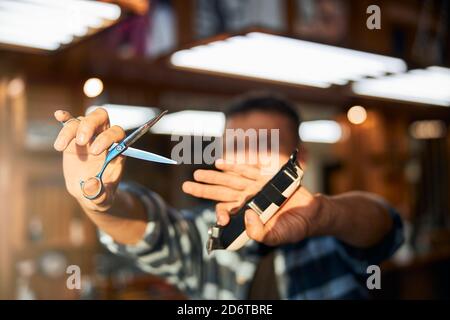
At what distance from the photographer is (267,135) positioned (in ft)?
2.66

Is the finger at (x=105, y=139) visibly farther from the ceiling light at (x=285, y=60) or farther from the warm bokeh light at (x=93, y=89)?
the ceiling light at (x=285, y=60)

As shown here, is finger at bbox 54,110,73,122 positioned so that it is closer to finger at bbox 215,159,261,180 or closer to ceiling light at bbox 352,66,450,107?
finger at bbox 215,159,261,180

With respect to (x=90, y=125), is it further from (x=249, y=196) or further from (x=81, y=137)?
(x=249, y=196)

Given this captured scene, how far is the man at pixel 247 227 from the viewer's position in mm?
693

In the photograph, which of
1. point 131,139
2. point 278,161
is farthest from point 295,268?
point 131,139

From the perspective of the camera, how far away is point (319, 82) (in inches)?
58.1

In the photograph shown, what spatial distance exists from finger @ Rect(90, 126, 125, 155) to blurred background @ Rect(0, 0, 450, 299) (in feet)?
0.18

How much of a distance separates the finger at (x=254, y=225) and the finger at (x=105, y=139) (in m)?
0.19

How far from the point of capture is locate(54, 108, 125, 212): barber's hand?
657 mm

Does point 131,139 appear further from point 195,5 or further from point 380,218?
point 195,5

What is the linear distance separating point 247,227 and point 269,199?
5 cm

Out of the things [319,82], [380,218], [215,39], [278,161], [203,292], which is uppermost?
[215,39]

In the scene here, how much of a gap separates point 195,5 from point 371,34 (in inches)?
72.5
